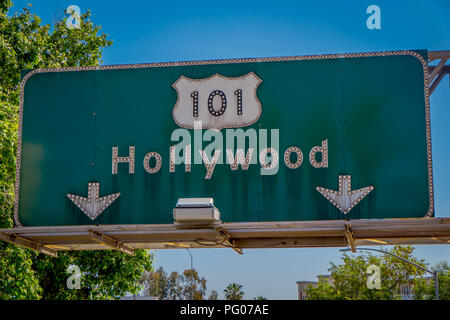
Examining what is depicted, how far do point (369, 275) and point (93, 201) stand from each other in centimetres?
4175

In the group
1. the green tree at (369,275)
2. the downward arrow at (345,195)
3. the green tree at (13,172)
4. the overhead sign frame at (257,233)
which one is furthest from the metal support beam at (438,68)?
the green tree at (369,275)

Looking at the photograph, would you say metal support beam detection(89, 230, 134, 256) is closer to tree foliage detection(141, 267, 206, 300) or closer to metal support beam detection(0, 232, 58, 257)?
metal support beam detection(0, 232, 58, 257)

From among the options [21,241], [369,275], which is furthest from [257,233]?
[369,275]

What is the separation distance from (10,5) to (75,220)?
42.3ft

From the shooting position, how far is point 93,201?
47.2 ft

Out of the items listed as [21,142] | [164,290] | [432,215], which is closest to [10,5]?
[21,142]

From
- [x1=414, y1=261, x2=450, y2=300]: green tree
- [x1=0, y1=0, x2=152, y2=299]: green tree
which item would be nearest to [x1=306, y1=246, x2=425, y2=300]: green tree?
[x1=414, y1=261, x2=450, y2=300]: green tree

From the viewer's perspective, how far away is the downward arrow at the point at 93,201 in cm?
1434

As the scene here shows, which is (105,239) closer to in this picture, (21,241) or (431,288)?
(21,241)

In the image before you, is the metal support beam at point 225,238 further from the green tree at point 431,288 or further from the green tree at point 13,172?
the green tree at point 431,288

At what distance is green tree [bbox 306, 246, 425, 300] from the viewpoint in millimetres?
51938

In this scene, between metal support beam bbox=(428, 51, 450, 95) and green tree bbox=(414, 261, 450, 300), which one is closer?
metal support beam bbox=(428, 51, 450, 95)

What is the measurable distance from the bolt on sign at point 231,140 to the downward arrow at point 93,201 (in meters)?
0.02

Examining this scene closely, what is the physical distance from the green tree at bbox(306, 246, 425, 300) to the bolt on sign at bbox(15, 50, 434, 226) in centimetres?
3846
